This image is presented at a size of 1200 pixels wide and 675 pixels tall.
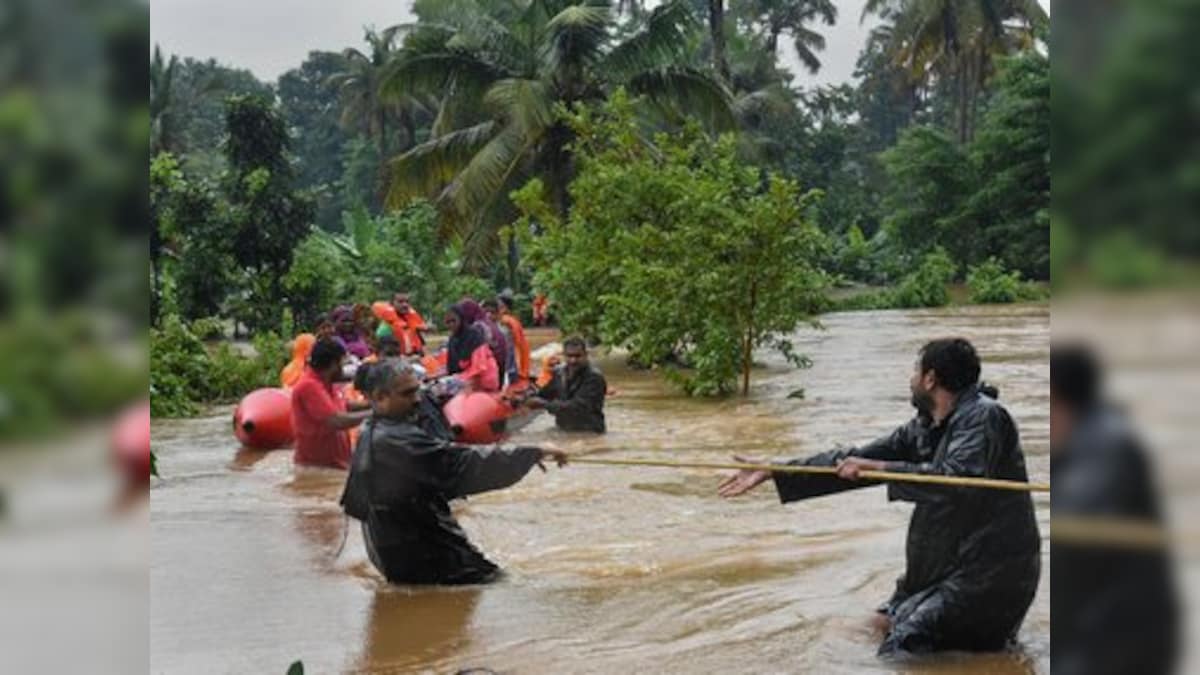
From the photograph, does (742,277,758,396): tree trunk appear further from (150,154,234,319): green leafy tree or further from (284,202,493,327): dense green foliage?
(284,202,493,327): dense green foliage

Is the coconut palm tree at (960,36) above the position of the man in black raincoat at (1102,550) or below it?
above

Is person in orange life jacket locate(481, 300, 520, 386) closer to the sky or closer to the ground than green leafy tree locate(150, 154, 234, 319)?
closer to the ground

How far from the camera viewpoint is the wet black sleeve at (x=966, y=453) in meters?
4.56

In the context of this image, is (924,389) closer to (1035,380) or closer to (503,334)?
(503,334)

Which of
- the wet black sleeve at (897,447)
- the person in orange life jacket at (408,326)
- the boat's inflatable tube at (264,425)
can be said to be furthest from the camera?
the person in orange life jacket at (408,326)

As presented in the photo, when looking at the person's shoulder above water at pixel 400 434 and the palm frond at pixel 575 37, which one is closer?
the person's shoulder above water at pixel 400 434

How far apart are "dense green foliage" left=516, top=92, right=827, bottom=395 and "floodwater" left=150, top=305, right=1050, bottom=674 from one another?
8.82 feet

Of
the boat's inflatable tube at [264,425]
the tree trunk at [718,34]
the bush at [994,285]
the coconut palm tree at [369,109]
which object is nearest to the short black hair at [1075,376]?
the boat's inflatable tube at [264,425]

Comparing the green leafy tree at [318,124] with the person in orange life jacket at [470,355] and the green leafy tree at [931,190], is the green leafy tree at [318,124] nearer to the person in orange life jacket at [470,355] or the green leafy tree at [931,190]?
the green leafy tree at [931,190]

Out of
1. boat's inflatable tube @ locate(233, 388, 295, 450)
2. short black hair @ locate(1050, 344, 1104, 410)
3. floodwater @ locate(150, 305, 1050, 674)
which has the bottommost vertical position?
floodwater @ locate(150, 305, 1050, 674)

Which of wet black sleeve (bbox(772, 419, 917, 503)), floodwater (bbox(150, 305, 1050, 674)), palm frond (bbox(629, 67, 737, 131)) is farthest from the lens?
palm frond (bbox(629, 67, 737, 131))

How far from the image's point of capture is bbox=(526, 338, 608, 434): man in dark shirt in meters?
11.2

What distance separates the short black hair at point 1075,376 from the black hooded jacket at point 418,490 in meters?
4.92

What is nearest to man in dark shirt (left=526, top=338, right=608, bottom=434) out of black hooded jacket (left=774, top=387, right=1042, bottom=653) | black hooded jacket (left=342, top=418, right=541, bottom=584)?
black hooded jacket (left=342, top=418, right=541, bottom=584)
